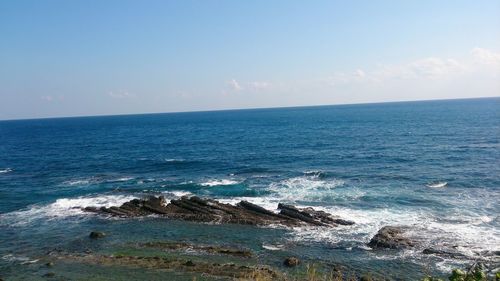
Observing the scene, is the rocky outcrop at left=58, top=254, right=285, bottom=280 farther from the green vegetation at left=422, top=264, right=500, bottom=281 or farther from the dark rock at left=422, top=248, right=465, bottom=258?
the green vegetation at left=422, top=264, right=500, bottom=281

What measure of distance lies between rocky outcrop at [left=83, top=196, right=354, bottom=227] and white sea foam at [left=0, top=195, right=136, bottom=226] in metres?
2.33

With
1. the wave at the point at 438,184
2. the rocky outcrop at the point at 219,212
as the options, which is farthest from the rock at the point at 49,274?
the wave at the point at 438,184

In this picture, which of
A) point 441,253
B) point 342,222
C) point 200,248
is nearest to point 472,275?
point 441,253

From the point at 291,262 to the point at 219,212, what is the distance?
14237mm

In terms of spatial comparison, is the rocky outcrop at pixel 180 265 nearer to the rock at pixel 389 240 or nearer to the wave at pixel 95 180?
the rock at pixel 389 240

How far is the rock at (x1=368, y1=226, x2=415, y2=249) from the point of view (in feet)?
107

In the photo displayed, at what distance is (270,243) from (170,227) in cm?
1089

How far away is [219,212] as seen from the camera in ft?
139

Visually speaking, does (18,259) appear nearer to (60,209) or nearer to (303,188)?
(60,209)

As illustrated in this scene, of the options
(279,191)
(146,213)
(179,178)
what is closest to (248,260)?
(146,213)

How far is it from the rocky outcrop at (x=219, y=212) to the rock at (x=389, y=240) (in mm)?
4764

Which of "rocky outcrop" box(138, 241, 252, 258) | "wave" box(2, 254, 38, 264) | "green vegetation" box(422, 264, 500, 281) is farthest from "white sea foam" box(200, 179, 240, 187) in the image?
"green vegetation" box(422, 264, 500, 281)

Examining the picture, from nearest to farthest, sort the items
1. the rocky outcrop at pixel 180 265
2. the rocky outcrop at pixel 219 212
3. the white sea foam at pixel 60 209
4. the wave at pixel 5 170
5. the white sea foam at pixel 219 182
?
the rocky outcrop at pixel 180 265
the rocky outcrop at pixel 219 212
the white sea foam at pixel 60 209
the white sea foam at pixel 219 182
the wave at pixel 5 170

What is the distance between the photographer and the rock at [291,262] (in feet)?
97.4
